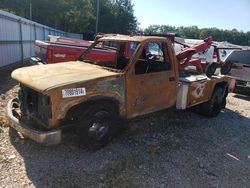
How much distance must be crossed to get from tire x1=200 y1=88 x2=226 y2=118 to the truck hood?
346 centimetres

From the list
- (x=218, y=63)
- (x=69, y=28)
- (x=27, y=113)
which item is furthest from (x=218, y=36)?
(x=27, y=113)

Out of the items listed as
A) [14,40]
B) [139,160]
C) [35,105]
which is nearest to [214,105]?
[139,160]

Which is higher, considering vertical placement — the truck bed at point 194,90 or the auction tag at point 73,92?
the auction tag at point 73,92

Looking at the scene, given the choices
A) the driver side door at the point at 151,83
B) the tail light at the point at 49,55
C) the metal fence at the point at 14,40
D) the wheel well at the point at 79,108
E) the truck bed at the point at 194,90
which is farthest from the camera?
the metal fence at the point at 14,40

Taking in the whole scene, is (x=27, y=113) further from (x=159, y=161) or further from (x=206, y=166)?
(x=206, y=166)

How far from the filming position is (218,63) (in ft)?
27.2

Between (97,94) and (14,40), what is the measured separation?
10387 mm

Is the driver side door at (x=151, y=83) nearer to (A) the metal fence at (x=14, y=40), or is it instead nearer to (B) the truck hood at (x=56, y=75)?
(B) the truck hood at (x=56, y=75)

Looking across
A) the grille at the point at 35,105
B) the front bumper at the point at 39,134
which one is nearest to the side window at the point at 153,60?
the grille at the point at 35,105

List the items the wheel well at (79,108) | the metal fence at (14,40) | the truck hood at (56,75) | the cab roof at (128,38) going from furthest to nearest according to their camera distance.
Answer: the metal fence at (14,40) < the cab roof at (128,38) < the wheel well at (79,108) < the truck hood at (56,75)

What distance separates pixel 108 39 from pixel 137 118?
1775 mm

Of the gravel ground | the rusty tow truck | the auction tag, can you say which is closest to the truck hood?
the rusty tow truck

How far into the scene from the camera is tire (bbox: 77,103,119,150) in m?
4.65

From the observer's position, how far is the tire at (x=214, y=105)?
753 cm
